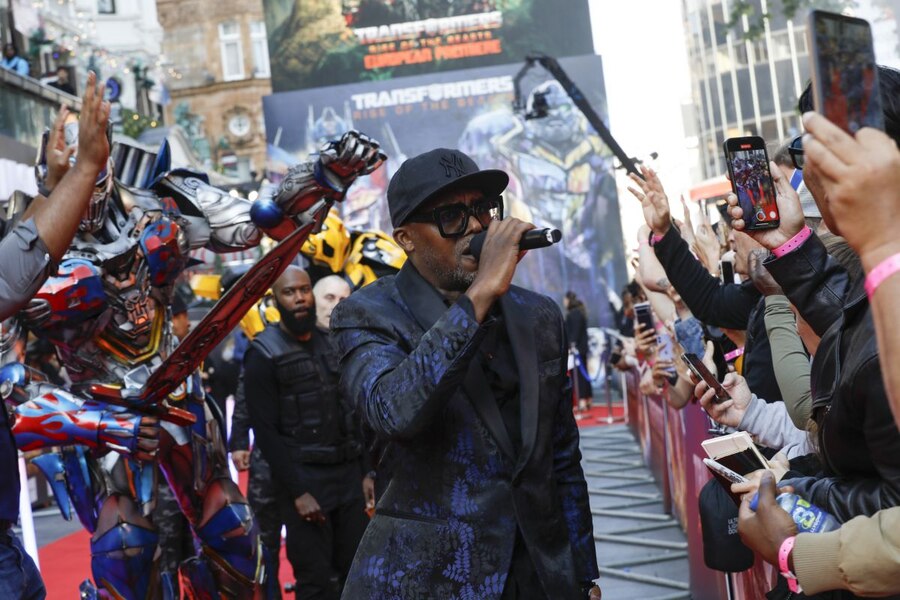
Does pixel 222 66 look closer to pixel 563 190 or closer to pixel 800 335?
pixel 563 190

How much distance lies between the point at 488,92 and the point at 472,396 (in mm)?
27117

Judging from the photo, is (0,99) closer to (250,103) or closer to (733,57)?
(733,57)

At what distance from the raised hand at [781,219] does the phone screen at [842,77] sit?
3.89 feet

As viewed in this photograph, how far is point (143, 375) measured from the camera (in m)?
5.08

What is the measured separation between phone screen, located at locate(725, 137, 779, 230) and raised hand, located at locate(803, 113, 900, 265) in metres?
1.25

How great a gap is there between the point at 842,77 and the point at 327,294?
19.4 feet

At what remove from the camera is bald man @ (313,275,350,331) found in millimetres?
7277

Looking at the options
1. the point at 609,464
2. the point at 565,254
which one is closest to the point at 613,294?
the point at 565,254

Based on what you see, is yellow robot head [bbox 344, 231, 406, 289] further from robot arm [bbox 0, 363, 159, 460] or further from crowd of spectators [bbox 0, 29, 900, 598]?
robot arm [bbox 0, 363, 159, 460]

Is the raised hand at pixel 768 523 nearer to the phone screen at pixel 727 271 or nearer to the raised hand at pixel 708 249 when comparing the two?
the phone screen at pixel 727 271

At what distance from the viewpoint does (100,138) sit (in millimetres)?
3281

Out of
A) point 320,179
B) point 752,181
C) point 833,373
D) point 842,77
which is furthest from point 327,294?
point 842,77

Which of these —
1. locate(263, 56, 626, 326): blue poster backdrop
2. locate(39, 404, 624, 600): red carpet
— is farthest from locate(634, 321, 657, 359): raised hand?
locate(263, 56, 626, 326): blue poster backdrop

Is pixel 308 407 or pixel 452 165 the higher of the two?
pixel 452 165
